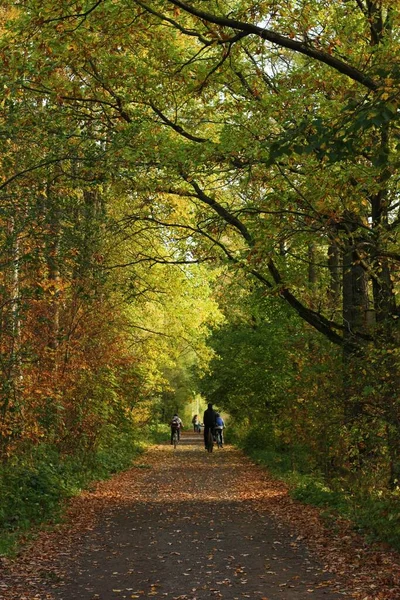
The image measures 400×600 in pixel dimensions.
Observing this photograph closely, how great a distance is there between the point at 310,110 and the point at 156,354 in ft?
58.1

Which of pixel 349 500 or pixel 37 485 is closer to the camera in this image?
pixel 349 500

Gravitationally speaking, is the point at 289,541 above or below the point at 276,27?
below

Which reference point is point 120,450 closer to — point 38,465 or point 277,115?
point 38,465

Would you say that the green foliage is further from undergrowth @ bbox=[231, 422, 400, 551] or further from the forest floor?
undergrowth @ bbox=[231, 422, 400, 551]

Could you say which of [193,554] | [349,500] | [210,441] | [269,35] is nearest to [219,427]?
[210,441]

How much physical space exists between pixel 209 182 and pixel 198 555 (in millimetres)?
8277

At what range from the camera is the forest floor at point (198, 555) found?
793 centimetres

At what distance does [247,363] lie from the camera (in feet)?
80.9

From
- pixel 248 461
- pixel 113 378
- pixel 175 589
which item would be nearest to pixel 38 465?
pixel 113 378

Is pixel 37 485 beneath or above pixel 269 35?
beneath

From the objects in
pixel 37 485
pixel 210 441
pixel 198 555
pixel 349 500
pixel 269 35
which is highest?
pixel 269 35

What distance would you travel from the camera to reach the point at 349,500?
42.0 ft

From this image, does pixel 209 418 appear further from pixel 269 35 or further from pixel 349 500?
pixel 269 35

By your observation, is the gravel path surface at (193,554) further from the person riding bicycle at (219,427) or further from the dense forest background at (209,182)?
the person riding bicycle at (219,427)
